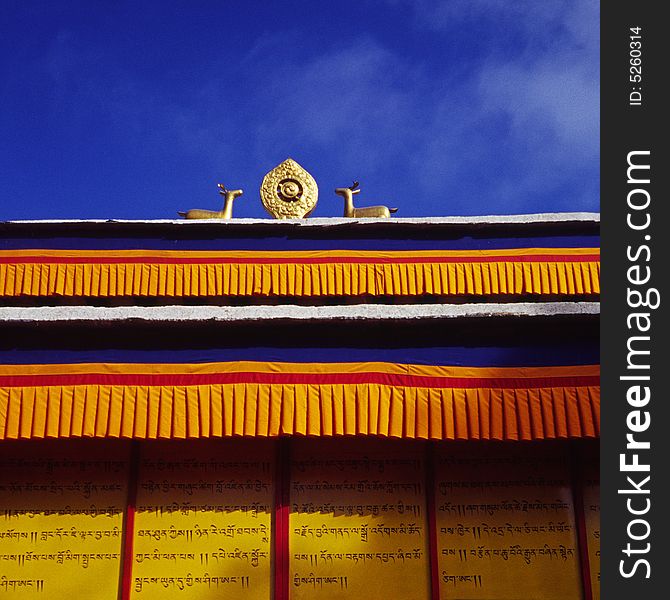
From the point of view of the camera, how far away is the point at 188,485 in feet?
19.2

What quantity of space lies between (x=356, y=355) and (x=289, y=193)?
7.01 meters

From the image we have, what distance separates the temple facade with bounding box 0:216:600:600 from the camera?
5.61 m

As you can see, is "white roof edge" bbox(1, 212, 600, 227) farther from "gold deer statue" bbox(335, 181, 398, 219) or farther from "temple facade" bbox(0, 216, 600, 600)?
"temple facade" bbox(0, 216, 600, 600)

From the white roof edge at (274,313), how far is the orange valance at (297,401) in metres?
0.37

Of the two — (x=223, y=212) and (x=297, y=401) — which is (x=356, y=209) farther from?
Answer: (x=297, y=401)

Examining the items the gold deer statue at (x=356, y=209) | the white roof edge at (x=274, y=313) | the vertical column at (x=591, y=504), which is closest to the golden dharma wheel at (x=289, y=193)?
the gold deer statue at (x=356, y=209)

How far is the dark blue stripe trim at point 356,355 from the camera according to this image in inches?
230

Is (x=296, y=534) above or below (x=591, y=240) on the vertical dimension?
below

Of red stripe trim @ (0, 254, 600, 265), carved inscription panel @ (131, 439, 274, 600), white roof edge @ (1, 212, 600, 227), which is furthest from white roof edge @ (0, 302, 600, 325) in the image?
white roof edge @ (1, 212, 600, 227)

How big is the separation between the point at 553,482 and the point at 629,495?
1.34 meters

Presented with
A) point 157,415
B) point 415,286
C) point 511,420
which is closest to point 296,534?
point 157,415

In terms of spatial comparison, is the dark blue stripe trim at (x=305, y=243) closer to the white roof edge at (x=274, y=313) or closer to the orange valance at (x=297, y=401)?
the white roof edge at (x=274, y=313)

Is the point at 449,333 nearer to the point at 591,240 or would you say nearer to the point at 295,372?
the point at 295,372

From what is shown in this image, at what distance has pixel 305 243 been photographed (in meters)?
11.5
